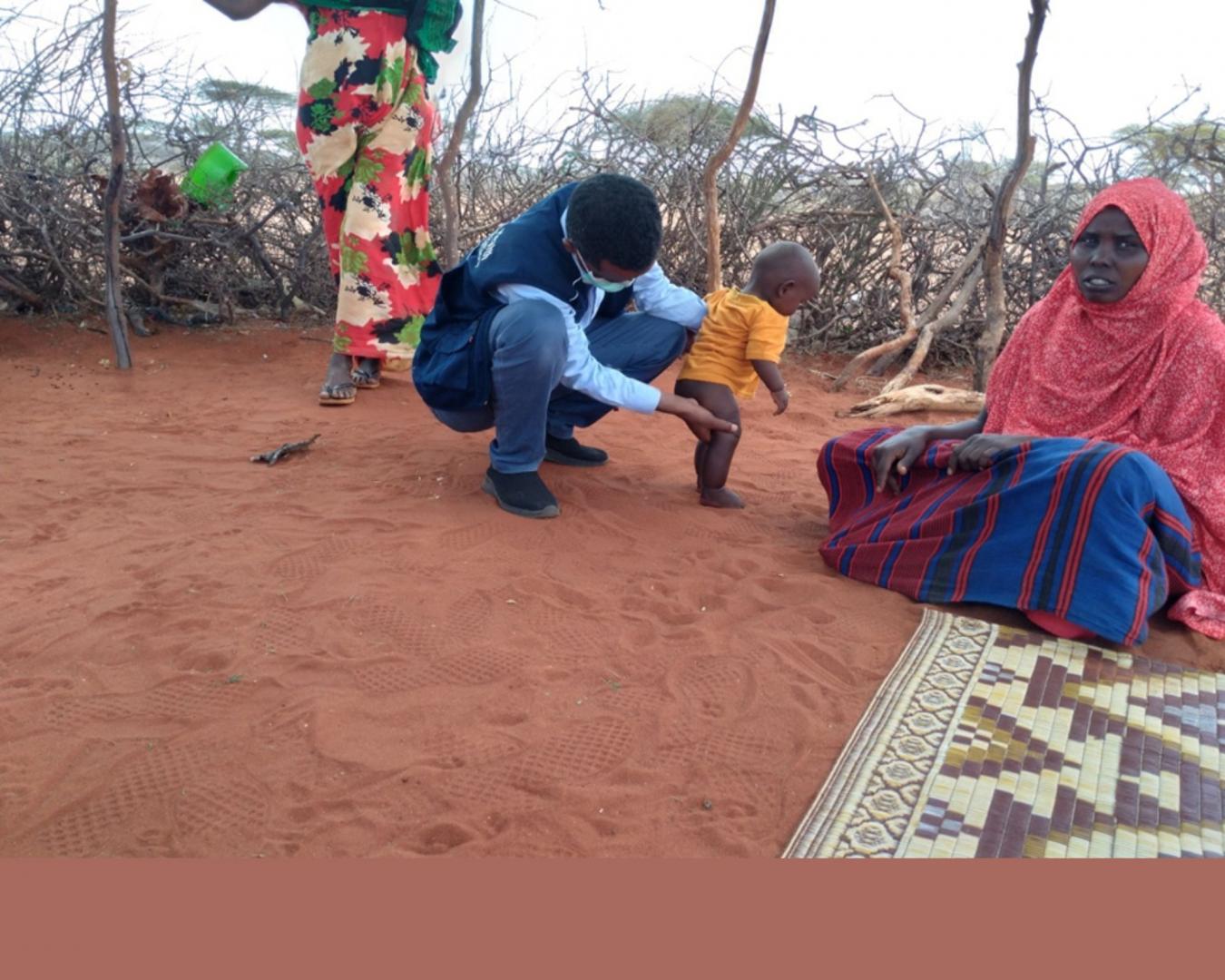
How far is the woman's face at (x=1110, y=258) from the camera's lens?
2529 mm

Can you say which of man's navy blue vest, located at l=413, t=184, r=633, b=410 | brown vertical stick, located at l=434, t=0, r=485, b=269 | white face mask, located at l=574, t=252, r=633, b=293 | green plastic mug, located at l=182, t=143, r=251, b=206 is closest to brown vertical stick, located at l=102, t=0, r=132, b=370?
green plastic mug, located at l=182, t=143, r=251, b=206

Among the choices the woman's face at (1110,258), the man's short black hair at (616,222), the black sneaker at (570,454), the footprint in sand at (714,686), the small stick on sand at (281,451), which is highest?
the woman's face at (1110,258)

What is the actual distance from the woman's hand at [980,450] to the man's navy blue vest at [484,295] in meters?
1.24

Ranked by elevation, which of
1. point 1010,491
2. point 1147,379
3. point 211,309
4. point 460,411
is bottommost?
point 211,309

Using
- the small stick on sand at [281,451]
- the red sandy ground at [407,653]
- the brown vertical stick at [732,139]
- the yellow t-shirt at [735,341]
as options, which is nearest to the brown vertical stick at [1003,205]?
the brown vertical stick at [732,139]

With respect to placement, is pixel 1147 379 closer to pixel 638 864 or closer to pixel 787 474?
pixel 787 474

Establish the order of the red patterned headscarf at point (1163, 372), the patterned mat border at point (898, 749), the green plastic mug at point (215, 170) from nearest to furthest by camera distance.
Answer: the patterned mat border at point (898, 749) < the red patterned headscarf at point (1163, 372) < the green plastic mug at point (215, 170)

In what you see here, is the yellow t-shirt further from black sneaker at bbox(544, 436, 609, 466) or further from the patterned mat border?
the patterned mat border

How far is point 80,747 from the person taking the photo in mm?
1873

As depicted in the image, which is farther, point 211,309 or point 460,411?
point 211,309

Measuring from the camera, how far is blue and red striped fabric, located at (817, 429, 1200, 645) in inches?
93.7

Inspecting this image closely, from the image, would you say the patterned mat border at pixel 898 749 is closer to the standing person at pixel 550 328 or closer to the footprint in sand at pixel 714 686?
the footprint in sand at pixel 714 686

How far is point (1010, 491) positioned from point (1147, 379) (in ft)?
1.62

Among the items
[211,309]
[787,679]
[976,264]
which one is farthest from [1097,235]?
[211,309]
